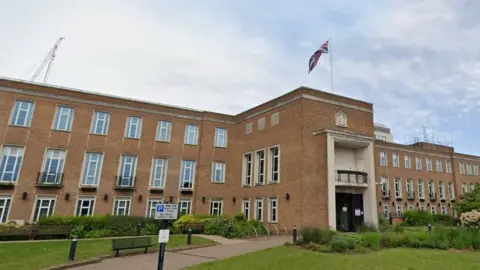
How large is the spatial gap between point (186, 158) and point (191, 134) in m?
2.22

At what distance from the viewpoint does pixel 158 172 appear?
2542 centimetres

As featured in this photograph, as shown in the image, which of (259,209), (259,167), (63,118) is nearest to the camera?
(63,118)

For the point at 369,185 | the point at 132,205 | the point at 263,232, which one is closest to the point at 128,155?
the point at 132,205

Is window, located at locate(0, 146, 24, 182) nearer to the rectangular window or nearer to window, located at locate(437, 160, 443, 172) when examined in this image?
the rectangular window

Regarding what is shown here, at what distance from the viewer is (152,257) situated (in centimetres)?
1254

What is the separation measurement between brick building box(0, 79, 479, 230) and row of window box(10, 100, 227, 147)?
0.25 feet

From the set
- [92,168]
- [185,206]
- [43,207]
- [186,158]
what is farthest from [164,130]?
[43,207]

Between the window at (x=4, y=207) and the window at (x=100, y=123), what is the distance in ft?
22.8

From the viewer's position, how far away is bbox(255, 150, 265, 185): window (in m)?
→ 24.7

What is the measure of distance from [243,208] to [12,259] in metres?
17.0

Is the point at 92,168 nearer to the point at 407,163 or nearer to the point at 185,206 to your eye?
the point at 185,206

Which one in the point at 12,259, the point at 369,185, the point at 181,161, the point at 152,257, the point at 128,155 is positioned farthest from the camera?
the point at 181,161

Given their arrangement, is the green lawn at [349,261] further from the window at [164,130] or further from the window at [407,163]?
the window at [407,163]

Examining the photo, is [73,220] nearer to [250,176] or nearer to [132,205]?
[132,205]
